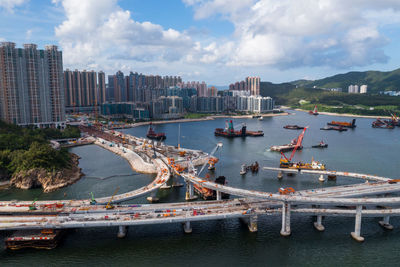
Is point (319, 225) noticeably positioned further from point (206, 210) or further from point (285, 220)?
point (206, 210)

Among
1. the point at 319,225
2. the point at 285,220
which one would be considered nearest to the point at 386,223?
the point at 319,225

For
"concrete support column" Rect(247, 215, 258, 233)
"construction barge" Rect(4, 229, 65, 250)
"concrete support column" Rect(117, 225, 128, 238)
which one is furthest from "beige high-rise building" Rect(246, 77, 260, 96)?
"construction barge" Rect(4, 229, 65, 250)

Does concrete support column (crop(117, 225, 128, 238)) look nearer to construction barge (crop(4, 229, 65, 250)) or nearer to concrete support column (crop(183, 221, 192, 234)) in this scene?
construction barge (crop(4, 229, 65, 250))

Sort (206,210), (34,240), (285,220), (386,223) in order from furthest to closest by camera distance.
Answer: (386,223) → (206,210) → (285,220) → (34,240)

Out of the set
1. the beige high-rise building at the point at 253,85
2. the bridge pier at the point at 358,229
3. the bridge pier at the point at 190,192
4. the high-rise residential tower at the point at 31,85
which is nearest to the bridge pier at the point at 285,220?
the bridge pier at the point at 358,229

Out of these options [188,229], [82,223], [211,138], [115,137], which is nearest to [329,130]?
[211,138]

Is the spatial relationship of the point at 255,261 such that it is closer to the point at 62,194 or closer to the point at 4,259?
the point at 4,259
